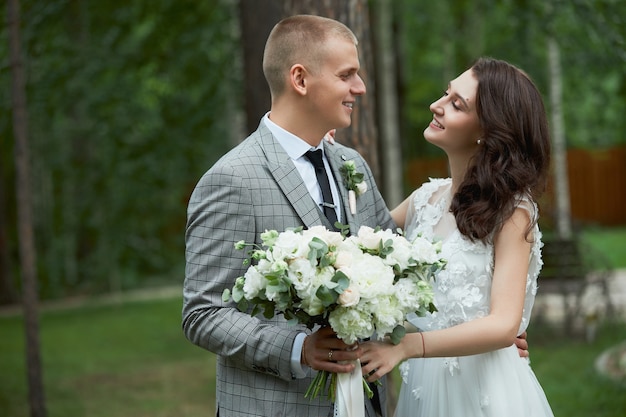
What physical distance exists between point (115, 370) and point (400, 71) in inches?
310

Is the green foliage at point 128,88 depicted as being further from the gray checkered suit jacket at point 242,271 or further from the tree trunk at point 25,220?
the gray checkered suit jacket at point 242,271

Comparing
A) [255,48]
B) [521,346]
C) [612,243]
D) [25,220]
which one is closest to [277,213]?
[521,346]

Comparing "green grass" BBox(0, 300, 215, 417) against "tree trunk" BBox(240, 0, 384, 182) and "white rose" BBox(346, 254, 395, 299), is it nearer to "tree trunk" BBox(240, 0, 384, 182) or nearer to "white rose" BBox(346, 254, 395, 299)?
"tree trunk" BBox(240, 0, 384, 182)

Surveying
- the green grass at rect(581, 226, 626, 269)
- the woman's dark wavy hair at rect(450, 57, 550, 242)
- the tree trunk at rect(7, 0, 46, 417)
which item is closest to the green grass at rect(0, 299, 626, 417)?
the tree trunk at rect(7, 0, 46, 417)

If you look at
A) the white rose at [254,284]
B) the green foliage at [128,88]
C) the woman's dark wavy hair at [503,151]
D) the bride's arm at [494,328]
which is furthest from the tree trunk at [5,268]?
the white rose at [254,284]

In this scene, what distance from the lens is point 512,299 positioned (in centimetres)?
308

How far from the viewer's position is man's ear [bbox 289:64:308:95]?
3168 mm

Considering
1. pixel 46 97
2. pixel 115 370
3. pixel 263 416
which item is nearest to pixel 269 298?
pixel 263 416

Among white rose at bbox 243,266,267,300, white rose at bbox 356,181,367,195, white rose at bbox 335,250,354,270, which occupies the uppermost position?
white rose at bbox 356,181,367,195

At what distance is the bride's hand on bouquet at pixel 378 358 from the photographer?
2.85m

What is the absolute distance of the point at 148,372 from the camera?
406 inches

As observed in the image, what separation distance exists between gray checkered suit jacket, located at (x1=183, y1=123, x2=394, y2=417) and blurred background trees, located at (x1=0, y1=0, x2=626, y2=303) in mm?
1640

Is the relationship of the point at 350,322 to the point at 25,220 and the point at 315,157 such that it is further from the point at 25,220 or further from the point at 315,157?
the point at 25,220

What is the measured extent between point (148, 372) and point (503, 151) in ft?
25.5
